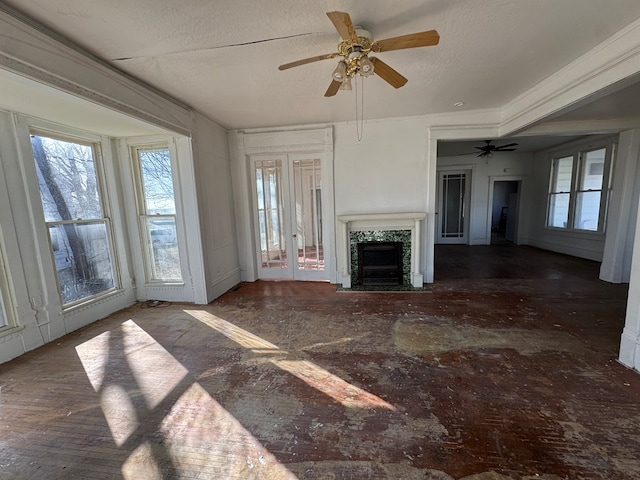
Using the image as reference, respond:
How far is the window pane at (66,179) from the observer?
2.97 m

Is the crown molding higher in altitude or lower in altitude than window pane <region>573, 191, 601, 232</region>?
higher

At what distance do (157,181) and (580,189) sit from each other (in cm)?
915

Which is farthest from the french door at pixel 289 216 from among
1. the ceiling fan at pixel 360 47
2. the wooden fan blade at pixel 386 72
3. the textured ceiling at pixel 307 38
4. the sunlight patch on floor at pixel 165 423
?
the sunlight patch on floor at pixel 165 423

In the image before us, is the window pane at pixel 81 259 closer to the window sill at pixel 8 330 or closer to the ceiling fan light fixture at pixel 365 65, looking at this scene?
the window sill at pixel 8 330

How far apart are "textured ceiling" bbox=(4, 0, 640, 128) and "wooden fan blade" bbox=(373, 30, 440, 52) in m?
0.23

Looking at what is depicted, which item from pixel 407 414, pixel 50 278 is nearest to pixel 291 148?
pixel 50 278

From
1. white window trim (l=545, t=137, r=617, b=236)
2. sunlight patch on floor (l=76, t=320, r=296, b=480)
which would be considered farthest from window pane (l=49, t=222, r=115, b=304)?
white window trim (l=545, t=137, r=617, b=236)

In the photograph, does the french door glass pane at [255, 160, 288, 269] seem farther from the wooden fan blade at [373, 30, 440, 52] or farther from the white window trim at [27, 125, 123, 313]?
the wooden fan blade at [373, 30, 440, 52]

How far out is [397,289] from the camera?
4258mm

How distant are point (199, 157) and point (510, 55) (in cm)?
390

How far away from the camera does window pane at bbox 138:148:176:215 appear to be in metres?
3.82

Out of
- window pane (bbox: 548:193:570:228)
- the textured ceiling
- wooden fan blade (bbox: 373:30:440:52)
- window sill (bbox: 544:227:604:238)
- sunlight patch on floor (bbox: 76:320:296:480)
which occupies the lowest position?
sunlight patch on floor (bbox: 76:320:296:480)

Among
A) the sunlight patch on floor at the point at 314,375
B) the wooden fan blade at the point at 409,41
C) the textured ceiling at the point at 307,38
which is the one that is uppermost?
the textured ceiling at the point at 307,38

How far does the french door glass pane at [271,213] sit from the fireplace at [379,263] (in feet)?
4.98
